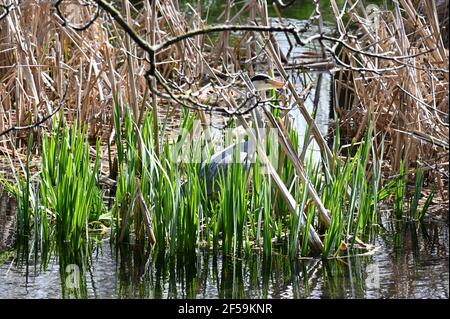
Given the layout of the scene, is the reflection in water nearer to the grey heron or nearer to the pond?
the pond

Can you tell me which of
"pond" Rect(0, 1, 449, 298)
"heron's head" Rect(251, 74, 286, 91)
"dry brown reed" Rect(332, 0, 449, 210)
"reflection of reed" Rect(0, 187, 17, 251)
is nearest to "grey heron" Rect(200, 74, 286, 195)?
"heron's head" Rect(251, 74, 286, 91)

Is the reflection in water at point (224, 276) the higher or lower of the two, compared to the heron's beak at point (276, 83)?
lower

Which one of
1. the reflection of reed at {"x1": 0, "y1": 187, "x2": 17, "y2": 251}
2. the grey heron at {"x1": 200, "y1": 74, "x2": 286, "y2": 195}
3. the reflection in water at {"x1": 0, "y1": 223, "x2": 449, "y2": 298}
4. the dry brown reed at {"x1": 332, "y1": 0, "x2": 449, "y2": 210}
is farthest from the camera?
the dry brown reed at {"x1": 332, "y1": 0, "x2": 449, "y2": 210}

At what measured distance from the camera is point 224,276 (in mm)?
4375

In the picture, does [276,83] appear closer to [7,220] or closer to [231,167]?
[231,167]

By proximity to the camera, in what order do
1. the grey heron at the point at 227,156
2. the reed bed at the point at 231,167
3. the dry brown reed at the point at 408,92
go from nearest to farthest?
the reed bed at the point at 231,167, the grey heron at the point at 227,156, the dry brown reed at the point at 408,92

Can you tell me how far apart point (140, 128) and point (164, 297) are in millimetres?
1029

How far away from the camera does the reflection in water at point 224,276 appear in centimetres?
418

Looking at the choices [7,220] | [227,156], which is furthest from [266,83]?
[7,220]

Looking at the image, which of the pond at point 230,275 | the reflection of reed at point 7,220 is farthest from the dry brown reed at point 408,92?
the reflection of reed at point 7,220

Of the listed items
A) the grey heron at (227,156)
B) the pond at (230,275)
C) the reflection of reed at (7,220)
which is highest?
the grey heron at (227,156)

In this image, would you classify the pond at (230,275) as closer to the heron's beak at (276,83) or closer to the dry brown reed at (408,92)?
the dry brown reed at (408,92)

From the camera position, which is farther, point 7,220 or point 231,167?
point 7,220

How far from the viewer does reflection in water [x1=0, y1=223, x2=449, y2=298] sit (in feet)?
13.7
